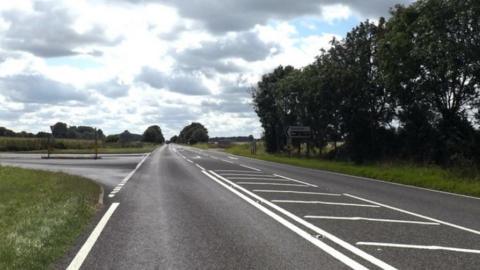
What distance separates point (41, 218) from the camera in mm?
11609

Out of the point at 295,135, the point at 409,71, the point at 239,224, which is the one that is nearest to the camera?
the point at 239,224

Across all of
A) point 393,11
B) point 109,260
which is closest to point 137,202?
point 109,260

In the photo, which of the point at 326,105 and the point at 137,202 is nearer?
the point at 137,202

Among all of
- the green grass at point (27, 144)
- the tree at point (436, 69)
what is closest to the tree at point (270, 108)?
the green grass at point (27, 144)

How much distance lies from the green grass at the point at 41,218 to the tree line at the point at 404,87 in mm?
17577

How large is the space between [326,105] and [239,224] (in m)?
35.0

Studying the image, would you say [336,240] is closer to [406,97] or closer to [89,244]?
[89,244]

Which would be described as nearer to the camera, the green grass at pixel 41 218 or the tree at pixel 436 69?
the green grass at pixel 41 218

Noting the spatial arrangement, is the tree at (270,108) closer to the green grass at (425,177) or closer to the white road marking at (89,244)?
the green grass at (425,177)

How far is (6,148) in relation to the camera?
7106 cm

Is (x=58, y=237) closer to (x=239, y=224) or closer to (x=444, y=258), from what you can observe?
(x=239, y=224)

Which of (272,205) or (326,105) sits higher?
(326,105)

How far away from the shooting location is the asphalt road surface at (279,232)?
25.2 feet

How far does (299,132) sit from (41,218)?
4078 cm
